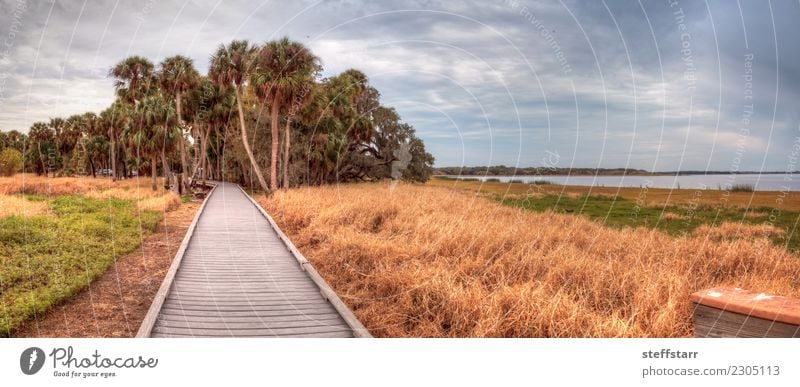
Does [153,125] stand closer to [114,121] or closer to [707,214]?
[114,121]

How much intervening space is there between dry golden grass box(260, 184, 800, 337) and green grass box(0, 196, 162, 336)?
4.27 m

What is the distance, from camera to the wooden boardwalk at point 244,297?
5449 millimetres

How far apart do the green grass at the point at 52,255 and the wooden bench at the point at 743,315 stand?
7577mm

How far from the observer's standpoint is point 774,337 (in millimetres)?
4145

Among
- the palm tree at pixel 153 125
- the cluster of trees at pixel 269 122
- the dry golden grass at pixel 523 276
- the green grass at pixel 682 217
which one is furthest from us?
the palm tree at pixel 153 125

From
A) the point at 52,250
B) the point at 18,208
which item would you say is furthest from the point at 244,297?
the point at 18,208

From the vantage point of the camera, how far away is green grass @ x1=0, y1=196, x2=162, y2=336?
23.3 feet

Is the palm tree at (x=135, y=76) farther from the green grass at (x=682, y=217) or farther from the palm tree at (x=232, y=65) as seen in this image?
the green grass at (x=682, y=217)

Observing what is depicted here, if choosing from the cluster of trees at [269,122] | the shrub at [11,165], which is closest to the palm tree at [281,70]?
the cluster of trees at [269,122]

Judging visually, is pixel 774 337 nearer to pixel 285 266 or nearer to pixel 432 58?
pixel 432 58

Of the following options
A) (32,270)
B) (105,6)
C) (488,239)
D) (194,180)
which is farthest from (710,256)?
(194,180)

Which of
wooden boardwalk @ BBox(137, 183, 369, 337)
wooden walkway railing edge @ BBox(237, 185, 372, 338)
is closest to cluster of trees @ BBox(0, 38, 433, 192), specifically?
wooden boardwalk @ BBox(137, 183, 369, 337)

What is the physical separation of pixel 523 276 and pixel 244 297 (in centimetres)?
439

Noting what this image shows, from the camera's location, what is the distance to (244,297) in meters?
6.78
